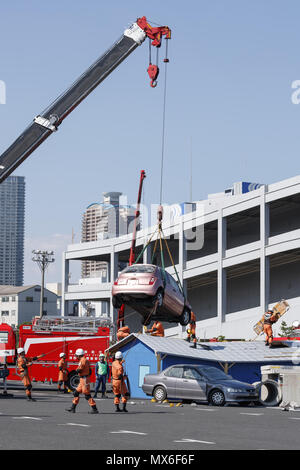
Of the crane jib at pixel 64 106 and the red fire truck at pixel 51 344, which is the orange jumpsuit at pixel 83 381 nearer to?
the crane jib at pixel 64 106

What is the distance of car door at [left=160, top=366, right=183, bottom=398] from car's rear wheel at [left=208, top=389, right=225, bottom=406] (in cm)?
132

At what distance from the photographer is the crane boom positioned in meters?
24.6

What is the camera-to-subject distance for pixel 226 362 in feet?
110

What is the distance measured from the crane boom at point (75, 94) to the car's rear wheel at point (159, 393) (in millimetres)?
9649

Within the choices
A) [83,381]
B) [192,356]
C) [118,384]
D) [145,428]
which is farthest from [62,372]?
[145,428]

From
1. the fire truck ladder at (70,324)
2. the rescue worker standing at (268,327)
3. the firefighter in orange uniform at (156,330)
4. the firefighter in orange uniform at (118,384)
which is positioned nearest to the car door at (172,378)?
the firefighter in orange uniform at (118,384)

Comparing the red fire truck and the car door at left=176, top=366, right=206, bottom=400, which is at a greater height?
the red fire truck

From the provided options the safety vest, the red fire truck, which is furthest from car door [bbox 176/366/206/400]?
the red fire truck

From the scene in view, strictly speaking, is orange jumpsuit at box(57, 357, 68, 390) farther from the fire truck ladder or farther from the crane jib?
the crane jib

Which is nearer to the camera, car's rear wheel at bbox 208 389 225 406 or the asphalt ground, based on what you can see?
the asphalt ground

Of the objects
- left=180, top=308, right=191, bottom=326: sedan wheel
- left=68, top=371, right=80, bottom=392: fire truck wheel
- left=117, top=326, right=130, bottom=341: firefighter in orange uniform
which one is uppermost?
left=180, top=308, right=191, bottom=326: sedan wheel

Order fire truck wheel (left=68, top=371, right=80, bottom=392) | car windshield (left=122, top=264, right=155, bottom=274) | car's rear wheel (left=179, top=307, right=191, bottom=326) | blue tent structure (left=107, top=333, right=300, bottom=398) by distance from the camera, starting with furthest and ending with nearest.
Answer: fire truck wheel (left=68, top=371, right=80, bottom=392) → blue tent structure (left=107, top=333, right=300, bottom=398) → car's rear wheel (left=179, top=307, right=191, bottom=326) → car windshield (left=122, top=264, right=155, bottom=274)
